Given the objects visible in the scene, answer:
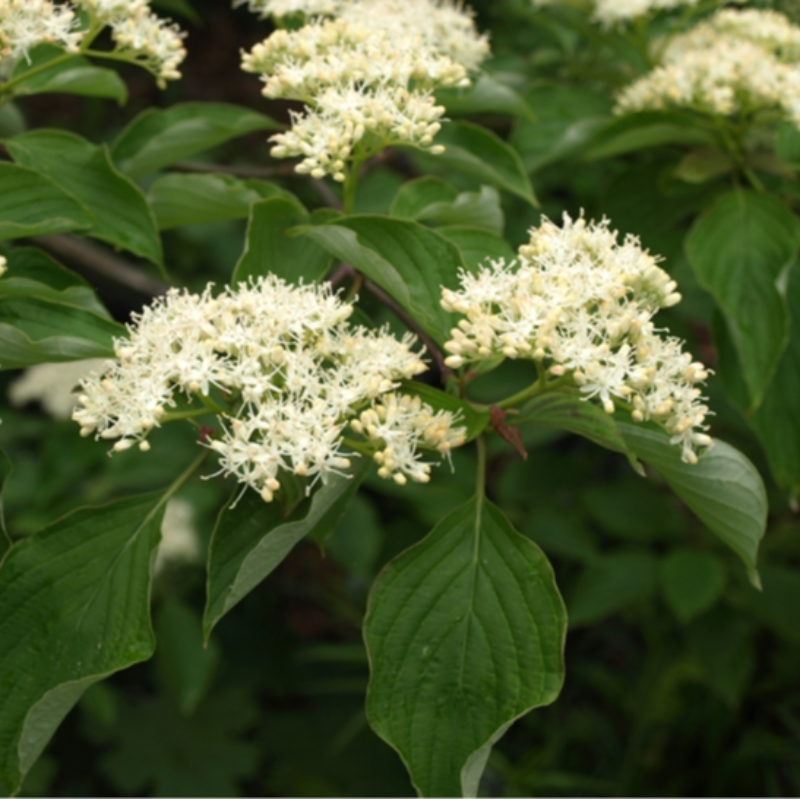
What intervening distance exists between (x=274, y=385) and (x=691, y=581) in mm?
1528

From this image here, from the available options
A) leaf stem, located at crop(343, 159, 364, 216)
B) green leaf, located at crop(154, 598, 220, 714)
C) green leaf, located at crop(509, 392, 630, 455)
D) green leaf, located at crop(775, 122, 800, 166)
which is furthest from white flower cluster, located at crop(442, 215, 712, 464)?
green leaf, located at crop(154, 598, 220, 714)

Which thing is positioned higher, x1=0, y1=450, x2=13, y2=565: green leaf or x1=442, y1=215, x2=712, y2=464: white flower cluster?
x1=442, y1=215, x2=712, y2=464: white flower cluster

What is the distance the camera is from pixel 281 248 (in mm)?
1238

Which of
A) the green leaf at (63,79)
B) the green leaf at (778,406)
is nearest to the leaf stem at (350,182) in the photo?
the green leaf at (63,79)

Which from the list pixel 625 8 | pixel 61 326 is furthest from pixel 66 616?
pixel 625 8

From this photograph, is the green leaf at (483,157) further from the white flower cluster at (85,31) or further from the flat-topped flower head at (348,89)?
the white flower cluster at (85,31)

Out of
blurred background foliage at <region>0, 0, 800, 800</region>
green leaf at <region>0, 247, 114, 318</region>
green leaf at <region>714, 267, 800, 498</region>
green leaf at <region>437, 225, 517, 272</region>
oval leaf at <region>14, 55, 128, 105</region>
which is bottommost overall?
blurred background foliage at <region>0, 0, 800, 800</region>

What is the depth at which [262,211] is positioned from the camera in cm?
121

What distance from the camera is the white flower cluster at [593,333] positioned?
100 centimetres

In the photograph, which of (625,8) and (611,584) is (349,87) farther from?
(611,584)

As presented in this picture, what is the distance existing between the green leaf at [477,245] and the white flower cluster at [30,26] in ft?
1.87

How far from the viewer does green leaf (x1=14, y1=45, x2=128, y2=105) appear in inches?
56.9

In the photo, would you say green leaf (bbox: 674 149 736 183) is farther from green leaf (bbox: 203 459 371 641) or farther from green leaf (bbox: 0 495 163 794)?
green leaf (bbox: 0 495 163 794)

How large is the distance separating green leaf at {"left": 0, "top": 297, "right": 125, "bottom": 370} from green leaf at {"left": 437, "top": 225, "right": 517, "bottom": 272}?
18.1 inches
